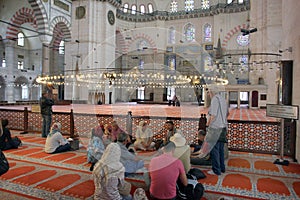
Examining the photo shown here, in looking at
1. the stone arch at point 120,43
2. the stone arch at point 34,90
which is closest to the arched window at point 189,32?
the stone arch at point 120,43

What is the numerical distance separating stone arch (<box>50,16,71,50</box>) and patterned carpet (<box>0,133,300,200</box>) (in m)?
12.1

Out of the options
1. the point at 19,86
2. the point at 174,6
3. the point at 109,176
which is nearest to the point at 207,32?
the point at 174,6

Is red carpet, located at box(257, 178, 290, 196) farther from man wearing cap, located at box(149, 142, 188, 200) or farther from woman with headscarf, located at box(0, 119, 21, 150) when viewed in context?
woman with headscarf, located at box(0, 119, 21, 150)

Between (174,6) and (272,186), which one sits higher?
(174,6)

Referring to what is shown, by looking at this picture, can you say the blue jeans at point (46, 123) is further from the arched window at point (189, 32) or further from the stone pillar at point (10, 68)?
the arched window at point (189, 32)

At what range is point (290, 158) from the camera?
3975mm

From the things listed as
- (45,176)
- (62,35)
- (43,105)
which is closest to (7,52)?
(62,35)

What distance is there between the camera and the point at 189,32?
2144cm

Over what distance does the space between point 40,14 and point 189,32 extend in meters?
13.0

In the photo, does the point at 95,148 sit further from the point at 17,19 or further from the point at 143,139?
the point at 17,19

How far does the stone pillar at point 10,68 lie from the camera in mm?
16656

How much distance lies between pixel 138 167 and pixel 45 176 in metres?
1.19

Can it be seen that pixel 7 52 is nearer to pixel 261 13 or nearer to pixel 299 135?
pixel 261 13

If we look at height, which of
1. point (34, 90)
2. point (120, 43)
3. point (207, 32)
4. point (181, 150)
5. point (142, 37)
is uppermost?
point (207, 32)
